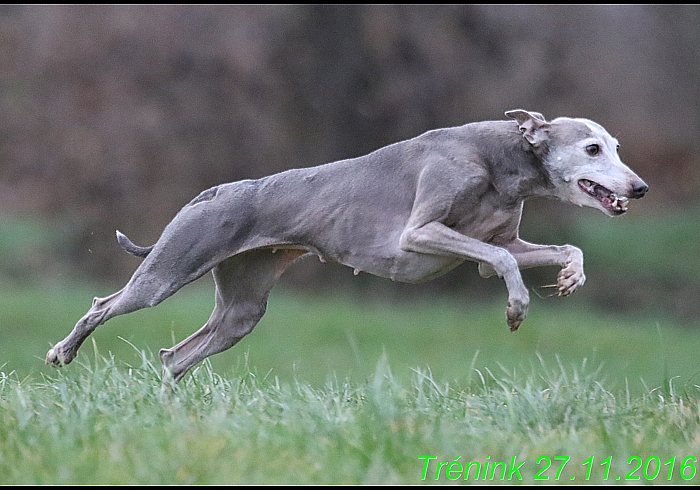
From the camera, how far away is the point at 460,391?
700cm

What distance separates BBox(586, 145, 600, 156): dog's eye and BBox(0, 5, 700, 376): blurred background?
1249 cm

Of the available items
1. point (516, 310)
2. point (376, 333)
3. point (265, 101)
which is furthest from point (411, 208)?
point (265, 101)

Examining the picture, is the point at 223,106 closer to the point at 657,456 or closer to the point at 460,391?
the point at 460,391

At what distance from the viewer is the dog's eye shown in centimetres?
Answer: 707

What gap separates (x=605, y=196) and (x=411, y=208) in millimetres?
1178

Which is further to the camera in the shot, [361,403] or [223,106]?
[223,106]

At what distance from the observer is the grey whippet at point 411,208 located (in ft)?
23.2

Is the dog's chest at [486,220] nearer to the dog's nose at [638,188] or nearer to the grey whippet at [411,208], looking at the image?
the grey whippet at [411,208]

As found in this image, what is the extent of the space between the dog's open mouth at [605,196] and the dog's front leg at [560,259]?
0.33m

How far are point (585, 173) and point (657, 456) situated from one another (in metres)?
2.20

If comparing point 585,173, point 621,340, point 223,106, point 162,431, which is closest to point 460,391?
point 585,173

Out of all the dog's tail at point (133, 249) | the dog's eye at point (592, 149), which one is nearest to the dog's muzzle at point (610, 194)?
the dog's eye at point (592, 149)

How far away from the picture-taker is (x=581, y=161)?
23.2ft

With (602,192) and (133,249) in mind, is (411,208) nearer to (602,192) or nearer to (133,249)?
(602,192)
